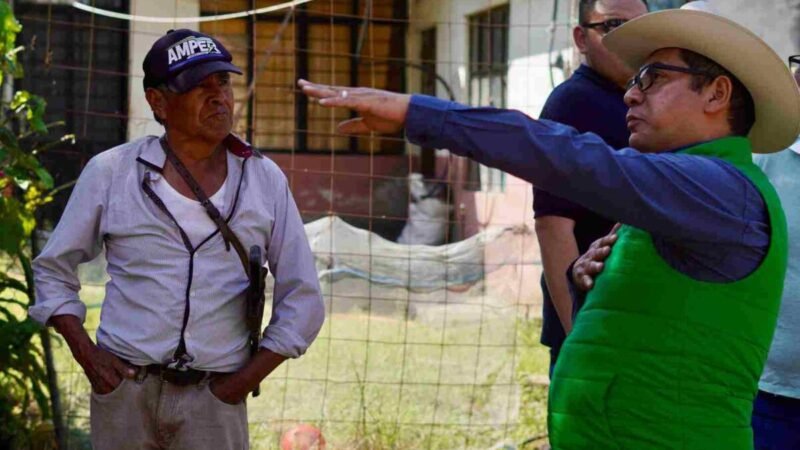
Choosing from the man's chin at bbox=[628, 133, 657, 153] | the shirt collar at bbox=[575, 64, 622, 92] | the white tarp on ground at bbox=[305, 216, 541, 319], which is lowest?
the white tarp on ground at bbox=[305, 216, 541, 319]

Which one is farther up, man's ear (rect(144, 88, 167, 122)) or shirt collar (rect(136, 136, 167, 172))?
man's ear (rect(144, 88, 167, 122))

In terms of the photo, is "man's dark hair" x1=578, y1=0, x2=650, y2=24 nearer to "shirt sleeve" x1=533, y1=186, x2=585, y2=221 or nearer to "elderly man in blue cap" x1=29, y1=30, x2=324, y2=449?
"shirt sleeve" x1=533, y1=186, x2=585, y2=221

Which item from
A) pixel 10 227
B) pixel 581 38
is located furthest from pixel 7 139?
pixel 581 38

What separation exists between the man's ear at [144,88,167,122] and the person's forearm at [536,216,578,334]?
122 centimetres

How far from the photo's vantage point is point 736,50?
2.86 m

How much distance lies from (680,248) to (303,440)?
13.0ft

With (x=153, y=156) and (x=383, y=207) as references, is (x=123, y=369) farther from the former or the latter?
(x=383, y=207)

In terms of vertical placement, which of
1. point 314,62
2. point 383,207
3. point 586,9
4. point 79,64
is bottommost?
point 383,207

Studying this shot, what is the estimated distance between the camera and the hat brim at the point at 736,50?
2.85 m

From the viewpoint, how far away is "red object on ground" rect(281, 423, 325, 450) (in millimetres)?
6461

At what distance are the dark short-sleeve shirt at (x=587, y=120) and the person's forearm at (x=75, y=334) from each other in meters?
1.44

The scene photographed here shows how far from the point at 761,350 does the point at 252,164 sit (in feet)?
5.74

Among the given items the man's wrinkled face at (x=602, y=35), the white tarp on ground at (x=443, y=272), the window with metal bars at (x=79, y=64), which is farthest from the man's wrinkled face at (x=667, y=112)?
the window with metal bars at (x=79, y=64)

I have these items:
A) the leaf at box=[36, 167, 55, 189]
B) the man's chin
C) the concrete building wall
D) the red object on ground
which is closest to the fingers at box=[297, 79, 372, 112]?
the man's chin
